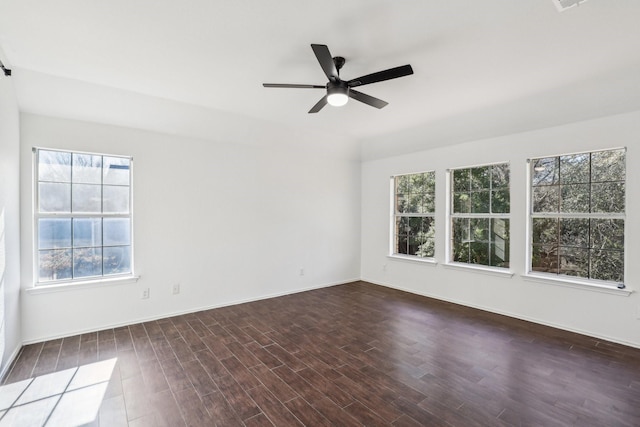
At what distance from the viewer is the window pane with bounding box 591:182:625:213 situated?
3.21 meters

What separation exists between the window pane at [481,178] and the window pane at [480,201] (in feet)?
0.25

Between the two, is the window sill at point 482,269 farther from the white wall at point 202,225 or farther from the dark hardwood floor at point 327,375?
the white wall at point 202,225

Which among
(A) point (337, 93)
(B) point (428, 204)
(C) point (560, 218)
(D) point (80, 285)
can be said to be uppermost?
(A) point (337, 93)

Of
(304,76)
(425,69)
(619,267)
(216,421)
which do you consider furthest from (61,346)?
(619,267)

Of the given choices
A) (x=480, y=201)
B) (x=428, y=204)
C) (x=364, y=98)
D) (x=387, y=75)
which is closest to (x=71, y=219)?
(x=364, y=98)

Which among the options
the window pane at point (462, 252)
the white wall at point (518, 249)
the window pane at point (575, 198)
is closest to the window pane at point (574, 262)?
the white wall at point (518, 249)

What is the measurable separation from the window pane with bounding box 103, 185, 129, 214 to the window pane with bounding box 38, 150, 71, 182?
0.38 metres

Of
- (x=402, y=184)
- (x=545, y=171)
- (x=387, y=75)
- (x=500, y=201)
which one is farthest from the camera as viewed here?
(x=402, y=184)

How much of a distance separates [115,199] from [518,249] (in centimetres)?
511

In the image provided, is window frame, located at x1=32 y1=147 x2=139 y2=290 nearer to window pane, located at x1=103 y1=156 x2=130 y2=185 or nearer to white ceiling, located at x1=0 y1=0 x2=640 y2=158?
window pane, located at x1=103 y1=156 x2=130 y2=185

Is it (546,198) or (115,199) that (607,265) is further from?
(115,199)

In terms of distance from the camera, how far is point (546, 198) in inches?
147

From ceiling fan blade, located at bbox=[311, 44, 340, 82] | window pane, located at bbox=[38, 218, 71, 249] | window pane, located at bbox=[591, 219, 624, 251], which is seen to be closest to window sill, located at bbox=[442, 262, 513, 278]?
window pane, located at bbox=[591, 219, 624, 251]

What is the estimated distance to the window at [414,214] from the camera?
5.00 meters
